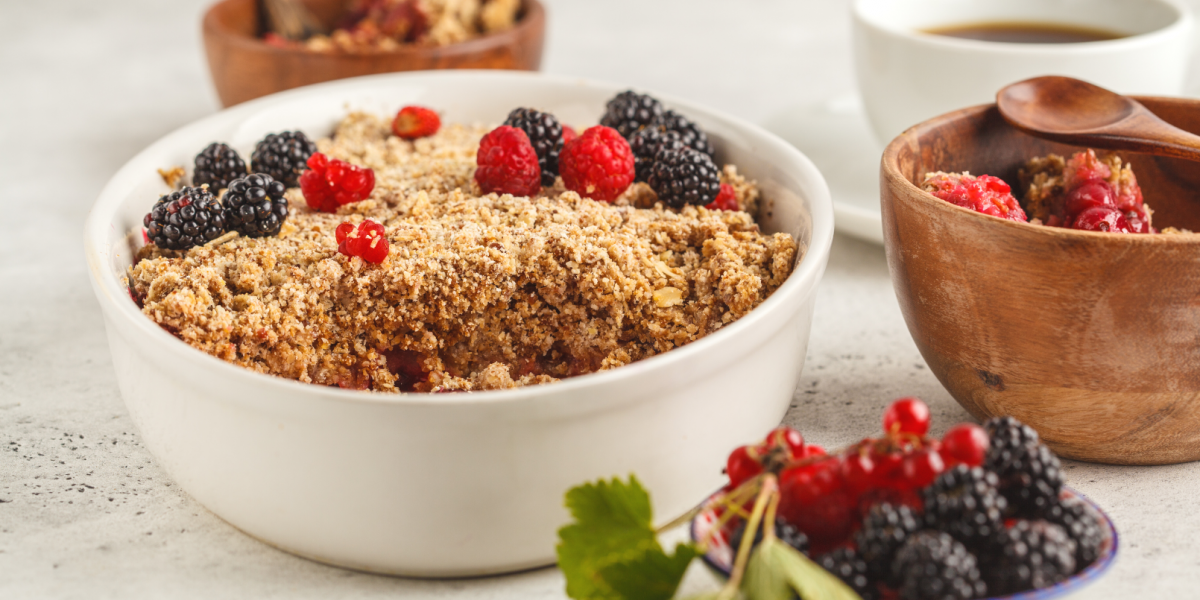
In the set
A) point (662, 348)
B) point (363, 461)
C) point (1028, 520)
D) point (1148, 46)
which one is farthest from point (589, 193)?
point (1148, 46)

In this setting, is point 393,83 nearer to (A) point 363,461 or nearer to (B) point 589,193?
(B) point 589,193

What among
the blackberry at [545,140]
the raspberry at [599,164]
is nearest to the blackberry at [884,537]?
the raspberry at [599,164]

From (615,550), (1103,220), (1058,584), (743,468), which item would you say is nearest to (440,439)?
(615,550)

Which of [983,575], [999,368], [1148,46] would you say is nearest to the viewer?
[983,575]

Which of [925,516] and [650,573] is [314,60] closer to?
[650,573]

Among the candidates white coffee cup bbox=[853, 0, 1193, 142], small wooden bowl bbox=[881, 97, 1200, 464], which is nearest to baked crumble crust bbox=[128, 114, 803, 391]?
small wooden bowl bbox=[881, 97, 1200, 464]

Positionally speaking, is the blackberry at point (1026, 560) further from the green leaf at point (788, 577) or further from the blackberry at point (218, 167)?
the blackberry at point (218, 167)

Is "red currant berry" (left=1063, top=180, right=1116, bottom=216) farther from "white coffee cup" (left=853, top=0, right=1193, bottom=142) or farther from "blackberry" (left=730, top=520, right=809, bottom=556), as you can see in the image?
"blackberry" (left=730, top=520, right=809, bottom=556)
